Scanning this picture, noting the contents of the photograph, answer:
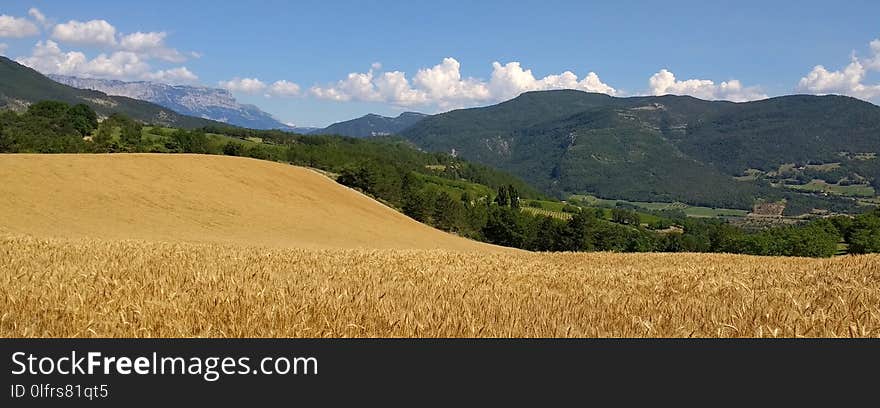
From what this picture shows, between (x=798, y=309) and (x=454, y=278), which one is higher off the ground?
(x=798, y=309)

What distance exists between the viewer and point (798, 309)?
625 cm

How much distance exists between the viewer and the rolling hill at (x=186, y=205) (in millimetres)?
40938

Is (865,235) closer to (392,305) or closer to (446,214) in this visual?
(446,214)

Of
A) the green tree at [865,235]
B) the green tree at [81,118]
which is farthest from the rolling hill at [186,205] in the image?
the green tree at [865,235]

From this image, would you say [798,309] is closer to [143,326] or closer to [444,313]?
[444,313]

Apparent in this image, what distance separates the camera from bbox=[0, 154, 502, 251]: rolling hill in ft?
134

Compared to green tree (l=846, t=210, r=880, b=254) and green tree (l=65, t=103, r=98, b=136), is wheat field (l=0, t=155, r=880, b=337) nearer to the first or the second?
green tree (l=846, t=210, r=880, b=254)

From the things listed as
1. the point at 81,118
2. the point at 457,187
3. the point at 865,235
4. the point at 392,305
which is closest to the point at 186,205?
the point at 392,305

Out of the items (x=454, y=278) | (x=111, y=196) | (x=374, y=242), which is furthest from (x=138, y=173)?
(x=454, y=278)

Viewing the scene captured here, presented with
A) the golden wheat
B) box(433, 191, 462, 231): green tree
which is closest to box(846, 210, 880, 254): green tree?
box(433, 191, 462, 231): green tree

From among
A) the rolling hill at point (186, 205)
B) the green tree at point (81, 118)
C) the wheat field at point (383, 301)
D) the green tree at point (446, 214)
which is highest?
the green tree at point (81, 118)

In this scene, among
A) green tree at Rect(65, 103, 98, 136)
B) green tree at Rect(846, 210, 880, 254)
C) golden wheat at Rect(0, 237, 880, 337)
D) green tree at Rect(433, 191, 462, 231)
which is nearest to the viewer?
golden wheat at Rect(0, 237, 880, 337)

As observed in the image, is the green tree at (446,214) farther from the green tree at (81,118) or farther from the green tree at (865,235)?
the green tree at (81,118)

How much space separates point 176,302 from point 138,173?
197 ft
